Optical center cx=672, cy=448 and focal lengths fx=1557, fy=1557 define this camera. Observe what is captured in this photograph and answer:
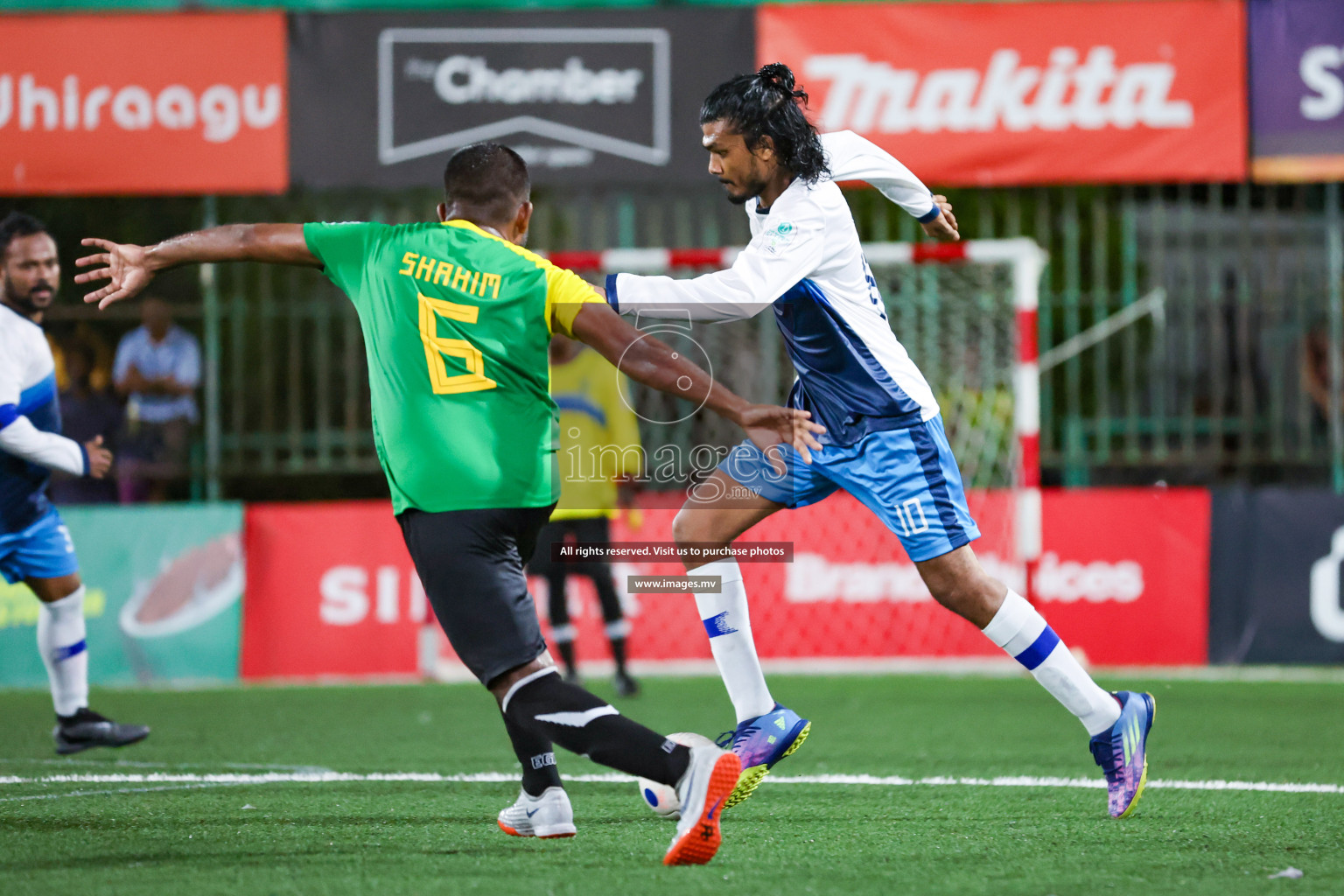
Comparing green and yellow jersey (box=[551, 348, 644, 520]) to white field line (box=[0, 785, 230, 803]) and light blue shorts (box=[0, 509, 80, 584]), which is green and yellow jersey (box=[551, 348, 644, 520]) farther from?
white field line (box=[0, 785, 230, 803])

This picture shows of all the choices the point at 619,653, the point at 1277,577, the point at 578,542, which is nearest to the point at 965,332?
the point at 1277,577

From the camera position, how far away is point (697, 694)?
9133 millimetres

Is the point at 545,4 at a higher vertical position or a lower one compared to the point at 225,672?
higher

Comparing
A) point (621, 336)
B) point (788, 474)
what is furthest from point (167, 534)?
point (621, 336)

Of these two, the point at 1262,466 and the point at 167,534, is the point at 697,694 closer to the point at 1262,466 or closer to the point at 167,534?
the point at 167,534

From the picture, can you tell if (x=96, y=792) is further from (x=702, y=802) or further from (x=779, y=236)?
(x=779, y=236)

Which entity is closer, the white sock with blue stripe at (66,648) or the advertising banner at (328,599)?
the white sock with blue stripe at (66,648)

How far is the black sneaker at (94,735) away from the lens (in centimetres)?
659

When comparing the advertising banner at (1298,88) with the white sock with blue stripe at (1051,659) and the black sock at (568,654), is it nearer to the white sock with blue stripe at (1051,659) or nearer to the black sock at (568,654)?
the black sock at (568,654)

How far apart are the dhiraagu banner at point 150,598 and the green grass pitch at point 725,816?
174 cm

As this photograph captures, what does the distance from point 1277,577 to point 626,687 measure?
4.48m

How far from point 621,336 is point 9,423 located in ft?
11.9

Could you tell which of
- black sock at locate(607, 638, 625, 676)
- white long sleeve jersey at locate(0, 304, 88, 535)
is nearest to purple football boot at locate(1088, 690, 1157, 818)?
white long sleeve jersey at locate(0, 304, 88, 535)

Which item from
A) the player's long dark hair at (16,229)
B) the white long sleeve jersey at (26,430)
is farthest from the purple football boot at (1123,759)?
the player's long dark hair at (16,229)
